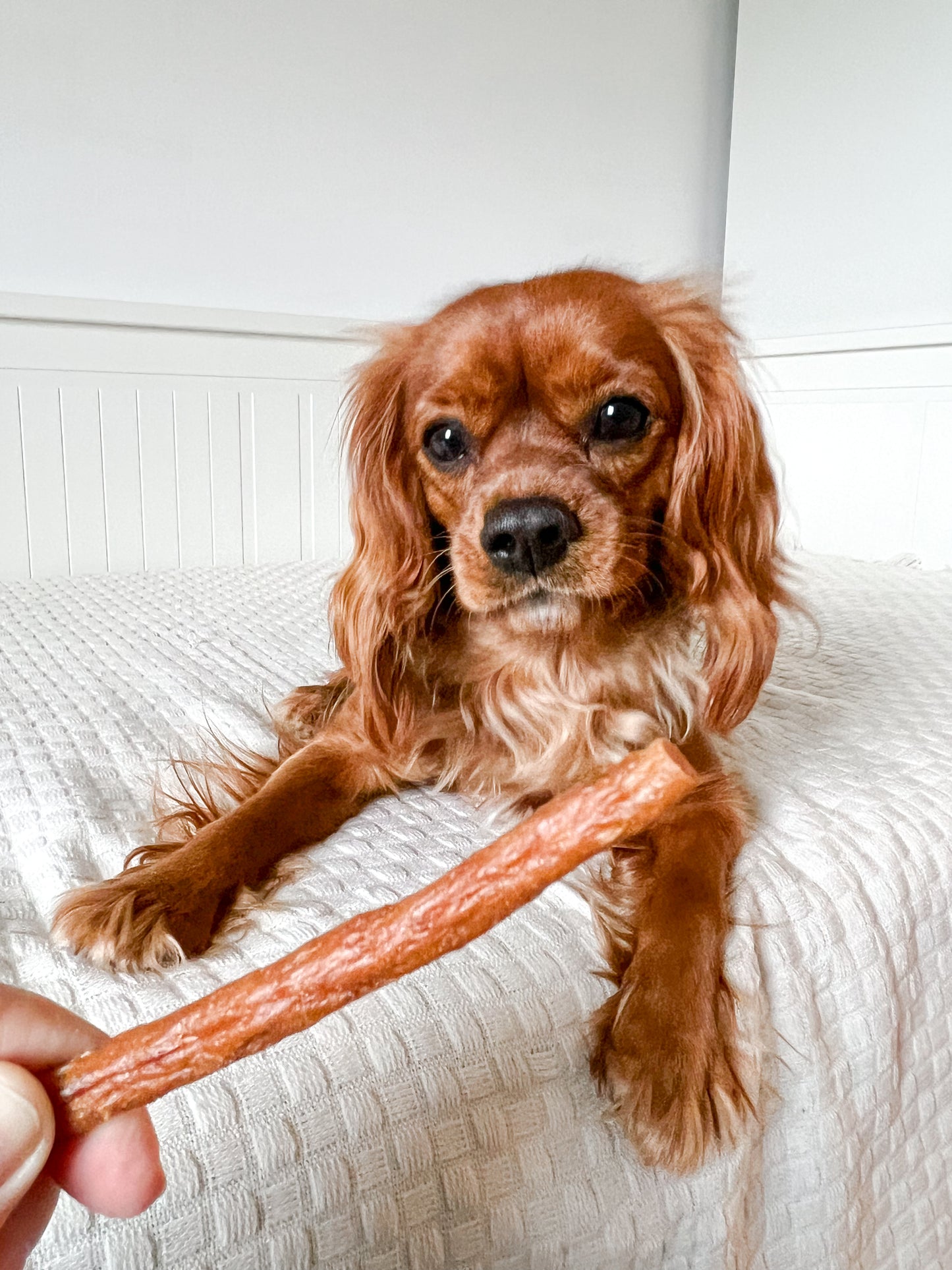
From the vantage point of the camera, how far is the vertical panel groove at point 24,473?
2.21m

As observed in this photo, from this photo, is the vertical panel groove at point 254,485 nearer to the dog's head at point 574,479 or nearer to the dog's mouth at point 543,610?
the dog's head at point 574,479

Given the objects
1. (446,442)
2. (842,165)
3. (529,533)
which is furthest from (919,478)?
(529,533)

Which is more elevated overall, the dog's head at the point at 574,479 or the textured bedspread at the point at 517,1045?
the dog's head at the point at 574,479

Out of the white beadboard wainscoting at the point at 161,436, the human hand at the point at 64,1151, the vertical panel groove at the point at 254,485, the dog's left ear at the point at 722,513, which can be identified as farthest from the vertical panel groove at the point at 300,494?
the human hand at the point at 64,1151

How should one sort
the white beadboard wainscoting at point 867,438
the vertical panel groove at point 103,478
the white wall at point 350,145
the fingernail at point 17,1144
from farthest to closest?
1. the white beadboard wainscoting at point 867,438
2. the vertical panel groove at point 103,478
3. the white wall at point 350,145
4. the fingernail at point 17,1144

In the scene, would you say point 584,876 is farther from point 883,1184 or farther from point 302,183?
point 302,183

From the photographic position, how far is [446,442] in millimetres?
1016

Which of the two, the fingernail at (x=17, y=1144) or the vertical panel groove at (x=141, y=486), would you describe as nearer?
the fingernail at (x=17, y=1144)

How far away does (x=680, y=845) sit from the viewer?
789mm

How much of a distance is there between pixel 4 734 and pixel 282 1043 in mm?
659

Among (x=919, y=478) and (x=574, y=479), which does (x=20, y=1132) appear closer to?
(x=574, y=479)

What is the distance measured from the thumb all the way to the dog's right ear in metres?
0.70

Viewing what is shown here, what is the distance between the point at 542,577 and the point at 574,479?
0.10 m

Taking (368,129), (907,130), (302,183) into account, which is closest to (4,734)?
(302,183)
